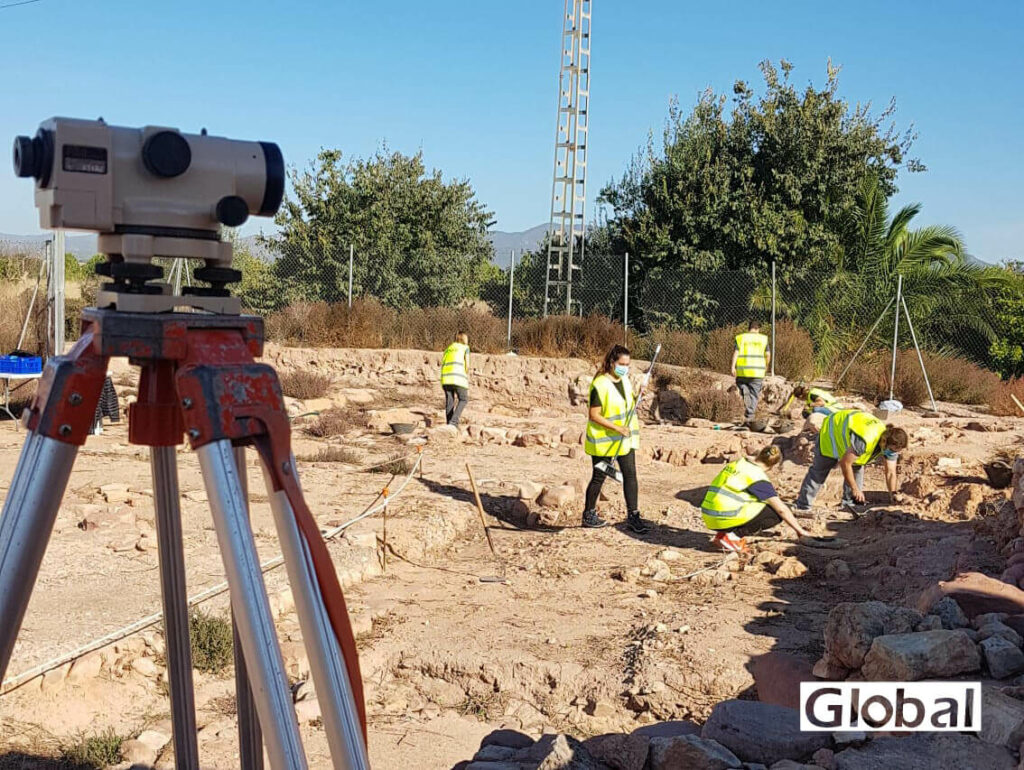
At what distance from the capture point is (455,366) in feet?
41.1

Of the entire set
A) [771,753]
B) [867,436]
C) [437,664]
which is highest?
[867,436]

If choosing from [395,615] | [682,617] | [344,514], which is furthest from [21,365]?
[682,617]

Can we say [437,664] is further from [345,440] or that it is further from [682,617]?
[345,440]

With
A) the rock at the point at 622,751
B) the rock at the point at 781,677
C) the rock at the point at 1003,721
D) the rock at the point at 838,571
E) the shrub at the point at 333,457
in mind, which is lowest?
the rock at the point at 781,677

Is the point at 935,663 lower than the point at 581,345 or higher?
lower

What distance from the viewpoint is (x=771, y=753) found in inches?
130

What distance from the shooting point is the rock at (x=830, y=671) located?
4324 millimetres

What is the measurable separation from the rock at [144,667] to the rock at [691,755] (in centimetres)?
269

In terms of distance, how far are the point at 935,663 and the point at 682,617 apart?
228 centimetres

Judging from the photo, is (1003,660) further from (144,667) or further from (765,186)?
(765,186)

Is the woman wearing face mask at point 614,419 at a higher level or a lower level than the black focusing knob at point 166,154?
lower

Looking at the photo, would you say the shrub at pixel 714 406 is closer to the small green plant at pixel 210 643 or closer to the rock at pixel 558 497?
the rock at pixel 558 497

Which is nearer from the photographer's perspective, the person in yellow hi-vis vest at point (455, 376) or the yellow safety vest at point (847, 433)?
the yellow safety vest at point (847, 433)

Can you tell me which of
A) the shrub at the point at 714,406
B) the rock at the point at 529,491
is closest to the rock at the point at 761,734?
the rock at the point at 529,491
